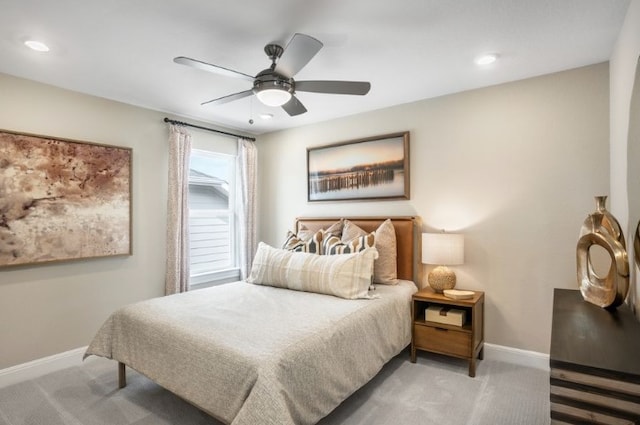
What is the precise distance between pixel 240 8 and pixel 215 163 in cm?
273

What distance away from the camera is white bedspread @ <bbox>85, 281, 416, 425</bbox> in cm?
167

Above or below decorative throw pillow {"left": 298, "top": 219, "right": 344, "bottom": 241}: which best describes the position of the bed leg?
below

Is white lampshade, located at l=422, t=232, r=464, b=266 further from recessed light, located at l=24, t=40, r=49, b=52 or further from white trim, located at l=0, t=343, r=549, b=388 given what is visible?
recessed light, located at l=24, t=40, r=49, b=52

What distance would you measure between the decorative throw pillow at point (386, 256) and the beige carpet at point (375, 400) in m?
0.80

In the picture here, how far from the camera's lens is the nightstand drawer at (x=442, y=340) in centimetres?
279

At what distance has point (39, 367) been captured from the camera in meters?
2.87

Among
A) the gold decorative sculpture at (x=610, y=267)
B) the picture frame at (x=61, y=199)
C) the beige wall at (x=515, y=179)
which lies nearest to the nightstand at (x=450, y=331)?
the beige wall at (x=515, y=179)

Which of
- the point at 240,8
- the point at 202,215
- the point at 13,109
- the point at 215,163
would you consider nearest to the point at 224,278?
the point at 202,215

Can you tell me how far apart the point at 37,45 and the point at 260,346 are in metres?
2.55

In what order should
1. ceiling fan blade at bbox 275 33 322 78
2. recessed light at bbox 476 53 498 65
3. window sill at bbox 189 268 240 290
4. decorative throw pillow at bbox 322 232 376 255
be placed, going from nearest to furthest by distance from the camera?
ceiling fan blade at bbox 275 33 322 78 < recessed light at bbox 476 53 498 65 < decorative throw pillow at bbox 322 232 376 255 < window sill at bbox 189 268 240 290

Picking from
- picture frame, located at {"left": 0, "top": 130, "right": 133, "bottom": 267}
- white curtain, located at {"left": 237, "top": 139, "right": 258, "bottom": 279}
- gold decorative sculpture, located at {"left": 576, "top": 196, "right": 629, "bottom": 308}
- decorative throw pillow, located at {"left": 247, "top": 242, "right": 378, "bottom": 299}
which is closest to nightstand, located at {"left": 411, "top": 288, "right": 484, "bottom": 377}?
decorative throw pillow, located at {"left": 247, "top": 242, "right": 378, "bottom": 299}

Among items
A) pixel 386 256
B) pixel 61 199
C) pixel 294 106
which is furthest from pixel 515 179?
pixel 61 199

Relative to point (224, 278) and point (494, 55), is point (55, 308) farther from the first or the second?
point (494, 55)

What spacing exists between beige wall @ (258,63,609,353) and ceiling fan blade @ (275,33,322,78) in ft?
6.01
